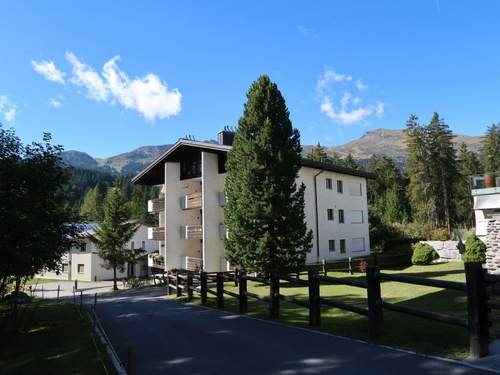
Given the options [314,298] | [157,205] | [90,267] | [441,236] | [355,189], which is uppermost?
[355,189]

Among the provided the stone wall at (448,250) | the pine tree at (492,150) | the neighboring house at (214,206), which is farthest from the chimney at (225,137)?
the pine tree at (492,150)

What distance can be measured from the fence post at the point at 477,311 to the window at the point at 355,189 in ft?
107

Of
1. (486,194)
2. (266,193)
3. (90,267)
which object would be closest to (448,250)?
(486,194)

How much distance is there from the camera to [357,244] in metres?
37.7

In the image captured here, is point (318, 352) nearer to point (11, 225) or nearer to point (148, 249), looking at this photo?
point (11, 225)

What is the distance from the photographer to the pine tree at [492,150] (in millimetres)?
67500

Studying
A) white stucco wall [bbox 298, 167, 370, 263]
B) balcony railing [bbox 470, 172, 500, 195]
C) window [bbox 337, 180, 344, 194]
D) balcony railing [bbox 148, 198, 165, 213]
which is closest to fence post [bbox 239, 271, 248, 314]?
balcony railing [bbox 470, 172, 500, 195]

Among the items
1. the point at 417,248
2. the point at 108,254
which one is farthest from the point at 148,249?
the point at 417,248

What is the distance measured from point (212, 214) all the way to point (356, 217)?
14.1 m

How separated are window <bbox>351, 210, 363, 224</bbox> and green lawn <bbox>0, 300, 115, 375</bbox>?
28195 mm

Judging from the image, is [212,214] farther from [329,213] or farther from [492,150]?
[492,150]

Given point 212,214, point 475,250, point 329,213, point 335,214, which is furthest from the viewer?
point 335,214

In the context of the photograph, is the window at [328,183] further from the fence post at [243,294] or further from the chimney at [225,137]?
the fence post at [243,294]

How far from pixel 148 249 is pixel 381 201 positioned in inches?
1512
